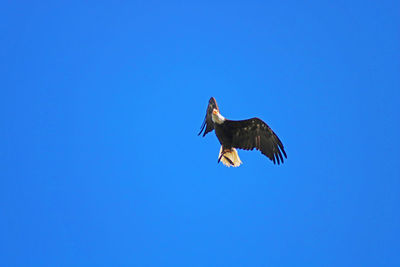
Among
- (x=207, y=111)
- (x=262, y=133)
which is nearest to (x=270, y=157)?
(x=262, y=133)

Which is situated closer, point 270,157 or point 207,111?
point 270,157

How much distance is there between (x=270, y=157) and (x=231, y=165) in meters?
1.21

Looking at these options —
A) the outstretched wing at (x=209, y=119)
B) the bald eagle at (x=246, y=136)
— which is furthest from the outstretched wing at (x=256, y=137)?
the outstretched wing at (x=209, y=119)

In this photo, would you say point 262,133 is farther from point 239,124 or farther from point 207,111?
point 207,111

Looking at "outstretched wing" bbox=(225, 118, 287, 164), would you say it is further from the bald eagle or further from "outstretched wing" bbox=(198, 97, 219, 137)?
"outstretched wing" bbox=(198, 97, 219, 137)

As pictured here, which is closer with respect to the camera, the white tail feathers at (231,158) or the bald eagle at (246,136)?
the bald eagle at (246,136)

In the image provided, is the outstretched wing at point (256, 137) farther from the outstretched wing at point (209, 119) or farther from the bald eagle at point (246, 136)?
the outstretched wing at point (209, 119)

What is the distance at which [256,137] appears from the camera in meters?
14.5

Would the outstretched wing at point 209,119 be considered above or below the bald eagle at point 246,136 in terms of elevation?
above

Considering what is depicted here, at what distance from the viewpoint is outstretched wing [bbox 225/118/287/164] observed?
14328mm

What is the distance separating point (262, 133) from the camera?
47.4ft

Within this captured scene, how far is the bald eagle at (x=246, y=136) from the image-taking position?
14336 millimetres

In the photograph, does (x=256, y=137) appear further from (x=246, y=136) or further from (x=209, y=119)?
(x=209, y=119)

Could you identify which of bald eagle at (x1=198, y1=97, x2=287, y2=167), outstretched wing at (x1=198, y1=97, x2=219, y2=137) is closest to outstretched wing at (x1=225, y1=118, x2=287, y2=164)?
bald eagle at (x1=198, y1=97, x2=287, y2=167)
